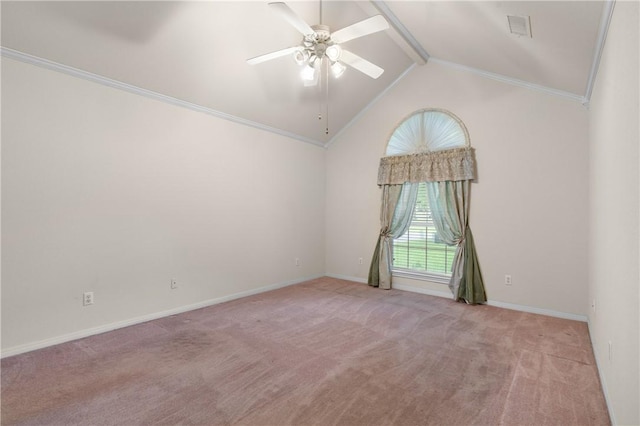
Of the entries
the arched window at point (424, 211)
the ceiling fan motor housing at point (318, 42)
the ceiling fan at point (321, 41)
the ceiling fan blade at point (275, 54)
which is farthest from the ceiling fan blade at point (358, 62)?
the arched window at point (424, 211)

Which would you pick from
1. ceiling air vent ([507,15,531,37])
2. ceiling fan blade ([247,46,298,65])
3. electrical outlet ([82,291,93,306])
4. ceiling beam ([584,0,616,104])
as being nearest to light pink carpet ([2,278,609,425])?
electrical outlet ([82,291,93,306])

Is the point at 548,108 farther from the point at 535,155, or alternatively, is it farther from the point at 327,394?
the point at 327,394

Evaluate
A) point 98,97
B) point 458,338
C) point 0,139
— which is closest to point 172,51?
point 98,97

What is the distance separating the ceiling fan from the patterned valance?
1911 mm

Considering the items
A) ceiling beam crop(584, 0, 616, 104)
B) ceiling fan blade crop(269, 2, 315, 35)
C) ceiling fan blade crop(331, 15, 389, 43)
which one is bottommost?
ceiling beam crop(584, 0, 616, 104)

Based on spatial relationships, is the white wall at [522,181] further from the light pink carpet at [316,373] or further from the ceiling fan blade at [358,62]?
the ceiling fan blade at [358,62]

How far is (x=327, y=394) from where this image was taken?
2.00m

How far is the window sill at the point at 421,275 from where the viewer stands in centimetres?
430

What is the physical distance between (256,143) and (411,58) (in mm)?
2546

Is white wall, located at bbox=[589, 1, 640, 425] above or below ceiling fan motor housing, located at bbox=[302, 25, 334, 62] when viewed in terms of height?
below

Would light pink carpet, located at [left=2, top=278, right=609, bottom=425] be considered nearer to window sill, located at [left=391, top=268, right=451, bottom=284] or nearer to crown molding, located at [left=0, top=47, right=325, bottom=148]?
window sill, located at [left=391, top=268, right=451, bottom=284]

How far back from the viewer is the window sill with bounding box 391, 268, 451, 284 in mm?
4305

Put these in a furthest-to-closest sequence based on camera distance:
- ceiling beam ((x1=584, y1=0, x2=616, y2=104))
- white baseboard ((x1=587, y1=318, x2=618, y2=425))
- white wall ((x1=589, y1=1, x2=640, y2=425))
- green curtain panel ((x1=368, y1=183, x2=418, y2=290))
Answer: green curtain panel ((x1=368, y1=183, x2=418, y2=290)), ceiling beam ((x1=584, y1=0, x2=616, y2=104)), white baseboard ((x1=587, y1=318, x2=618, y2=425)), white wall ((x1=589, y1=1, x2=640, y2=425))

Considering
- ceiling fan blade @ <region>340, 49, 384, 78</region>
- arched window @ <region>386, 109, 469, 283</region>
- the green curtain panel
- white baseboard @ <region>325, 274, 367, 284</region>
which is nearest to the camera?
ceiling fan blade @ <region>340, 49, 384, 78</region>
